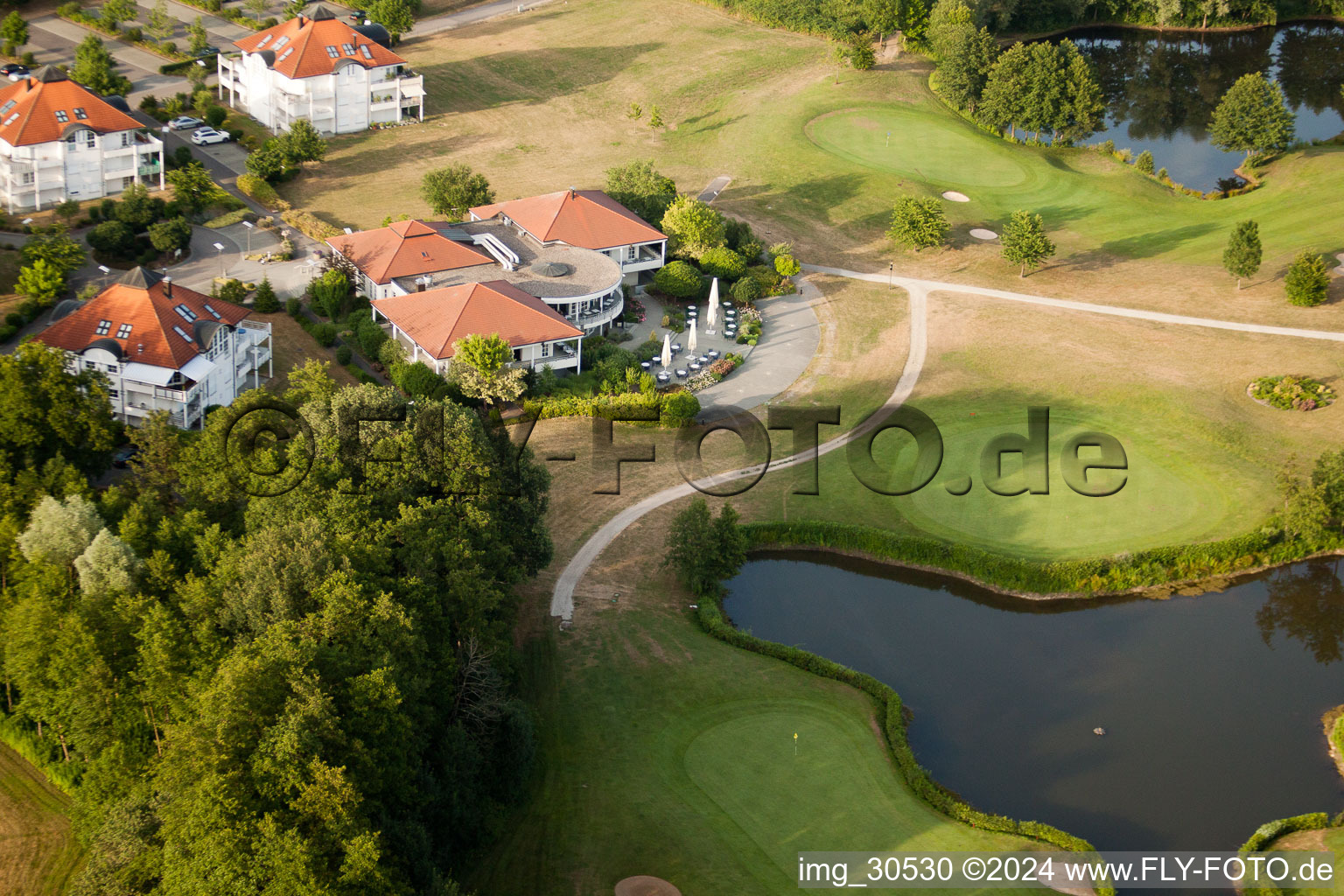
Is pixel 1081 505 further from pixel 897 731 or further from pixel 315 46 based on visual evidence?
pixel 315 46

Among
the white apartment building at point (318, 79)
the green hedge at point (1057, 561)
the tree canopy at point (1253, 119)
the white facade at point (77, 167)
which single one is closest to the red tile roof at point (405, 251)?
the white facade at point (77, 167)

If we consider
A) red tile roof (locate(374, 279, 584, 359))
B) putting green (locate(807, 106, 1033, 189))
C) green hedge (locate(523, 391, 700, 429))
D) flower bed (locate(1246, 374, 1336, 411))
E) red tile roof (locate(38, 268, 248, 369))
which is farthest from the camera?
putting green (locate(807, 106, 1033, 189))

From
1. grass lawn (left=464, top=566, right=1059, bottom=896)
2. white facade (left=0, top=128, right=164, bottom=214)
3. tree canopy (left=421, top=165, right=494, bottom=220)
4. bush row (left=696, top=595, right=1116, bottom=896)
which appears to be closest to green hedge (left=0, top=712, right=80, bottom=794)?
grass lawn (left=464, top=566, right=1059, bottom=896)

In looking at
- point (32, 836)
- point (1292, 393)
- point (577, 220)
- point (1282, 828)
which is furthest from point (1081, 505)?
point (32, 836)

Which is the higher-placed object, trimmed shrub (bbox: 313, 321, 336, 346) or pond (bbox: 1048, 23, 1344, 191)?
pond (bbox: 1048, 23, 1344, 191)

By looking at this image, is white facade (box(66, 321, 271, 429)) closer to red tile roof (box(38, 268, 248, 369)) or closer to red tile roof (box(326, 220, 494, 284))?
red tile roof (box(38, 268, 248, 369))

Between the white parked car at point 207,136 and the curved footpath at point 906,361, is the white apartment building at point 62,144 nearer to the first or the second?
the white parked car at point 207,136
